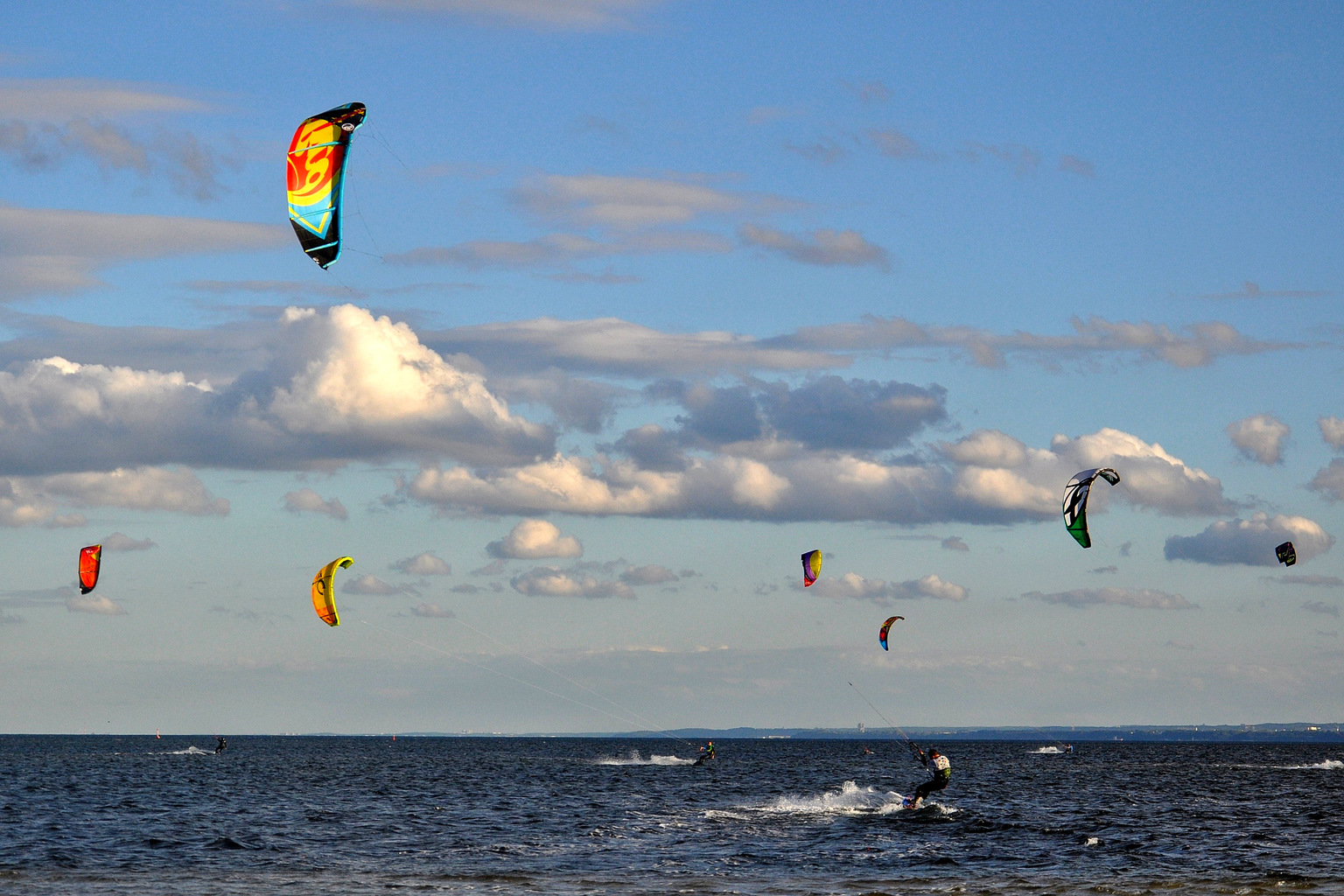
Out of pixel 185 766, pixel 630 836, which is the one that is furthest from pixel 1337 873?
pixel 185 766

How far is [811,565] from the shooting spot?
5656 cm

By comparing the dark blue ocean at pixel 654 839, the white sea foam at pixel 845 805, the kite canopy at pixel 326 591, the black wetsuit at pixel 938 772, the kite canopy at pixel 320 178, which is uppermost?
the kite canopy at pixel 320 178

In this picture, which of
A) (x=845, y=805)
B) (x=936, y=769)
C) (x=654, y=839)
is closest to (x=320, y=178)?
(x=654, y=839)

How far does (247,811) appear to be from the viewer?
45.3 m

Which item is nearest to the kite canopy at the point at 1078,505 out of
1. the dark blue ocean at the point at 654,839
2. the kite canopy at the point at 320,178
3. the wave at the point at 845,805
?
the dark blue ocean at the point at 654,839

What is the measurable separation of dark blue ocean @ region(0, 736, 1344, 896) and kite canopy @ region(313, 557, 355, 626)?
6.26 m

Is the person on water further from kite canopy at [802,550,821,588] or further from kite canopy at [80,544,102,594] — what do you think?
kite canopy at [80,544,102,594]

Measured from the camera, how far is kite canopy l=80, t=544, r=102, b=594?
4981 centimetres

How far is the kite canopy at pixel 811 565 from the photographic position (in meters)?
55.8

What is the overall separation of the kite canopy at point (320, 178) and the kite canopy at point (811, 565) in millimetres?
35011

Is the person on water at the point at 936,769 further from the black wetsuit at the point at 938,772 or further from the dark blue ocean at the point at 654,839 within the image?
the dark blue ocean at the point at 654,839

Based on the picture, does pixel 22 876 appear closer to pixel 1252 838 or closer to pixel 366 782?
pixel 1252 838

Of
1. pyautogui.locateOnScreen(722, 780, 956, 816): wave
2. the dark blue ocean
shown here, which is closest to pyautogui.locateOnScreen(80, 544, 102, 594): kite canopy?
the dark blue ocean

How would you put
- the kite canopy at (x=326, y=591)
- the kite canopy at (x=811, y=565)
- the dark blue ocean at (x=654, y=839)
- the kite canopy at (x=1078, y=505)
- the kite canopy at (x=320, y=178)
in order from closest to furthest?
the kite canopy at (x=320, y=178), the dark blue ocean at (x=654, y=839), the kite canopy at (x=1078, y=505), the kite canopy at (x=326, y=591), the kite canopy at (x=811, y=565)
